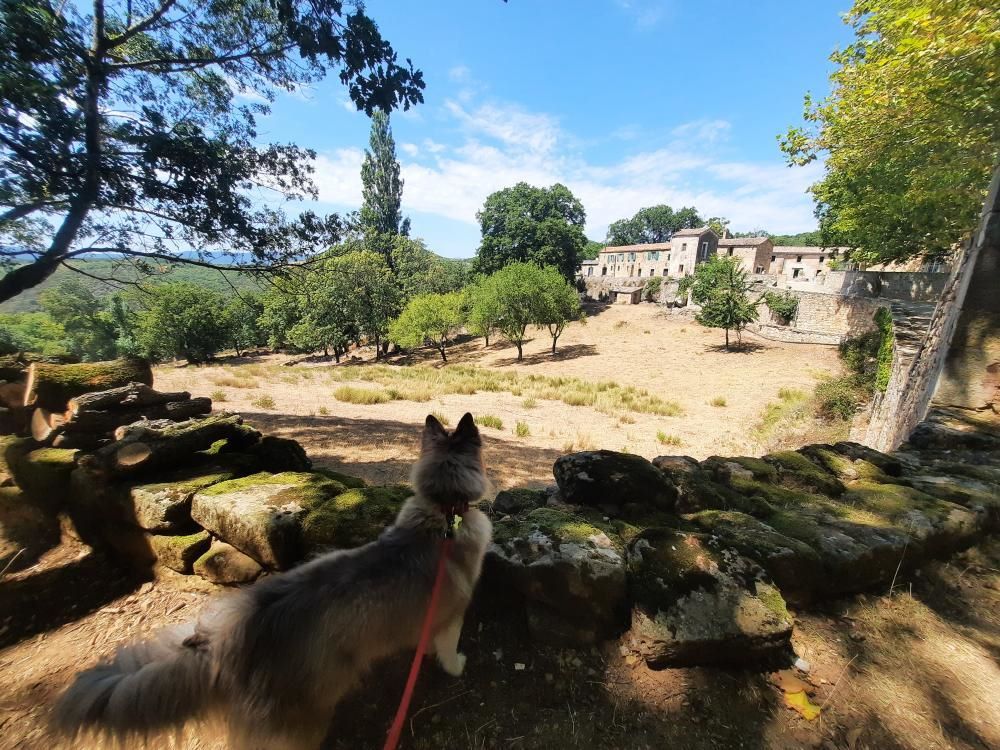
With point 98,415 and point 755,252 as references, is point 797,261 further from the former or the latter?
point 98,415

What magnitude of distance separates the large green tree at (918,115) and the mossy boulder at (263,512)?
11.2 m

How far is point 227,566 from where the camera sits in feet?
8.03

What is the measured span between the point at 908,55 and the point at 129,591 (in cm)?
1466

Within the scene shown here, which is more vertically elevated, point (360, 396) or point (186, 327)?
point (186, 327)

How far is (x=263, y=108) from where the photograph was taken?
6484 millimetres

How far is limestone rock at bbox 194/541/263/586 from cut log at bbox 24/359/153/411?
9.15 feet

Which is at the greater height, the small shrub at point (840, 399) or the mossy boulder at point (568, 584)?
the mossy boulder at point (568, 584)

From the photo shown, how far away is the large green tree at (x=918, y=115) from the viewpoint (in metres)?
6.52

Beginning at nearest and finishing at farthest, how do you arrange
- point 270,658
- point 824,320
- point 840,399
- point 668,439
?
point 270,658 < point 668,439 < point 840,399 < point 824,320

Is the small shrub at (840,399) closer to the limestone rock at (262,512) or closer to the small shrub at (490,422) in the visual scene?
the small shrub at (490,422)

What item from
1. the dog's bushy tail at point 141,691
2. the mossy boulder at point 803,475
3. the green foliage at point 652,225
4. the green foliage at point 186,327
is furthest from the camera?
the green foliage at point 652,225

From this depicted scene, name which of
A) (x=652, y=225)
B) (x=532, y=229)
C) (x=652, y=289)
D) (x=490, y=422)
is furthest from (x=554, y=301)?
(x=652, y=225)

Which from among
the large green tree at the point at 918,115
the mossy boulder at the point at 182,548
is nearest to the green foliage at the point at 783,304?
the large green tree at the point at 918,115

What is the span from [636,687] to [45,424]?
17.6 ft
